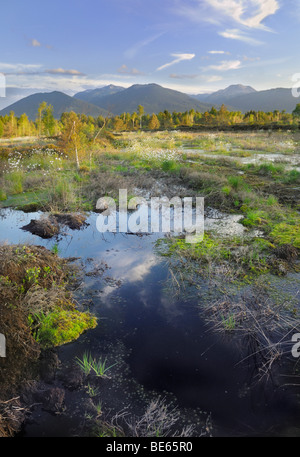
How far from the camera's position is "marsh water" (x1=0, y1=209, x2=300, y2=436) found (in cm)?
309

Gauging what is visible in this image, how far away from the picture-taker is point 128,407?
3.20 meters

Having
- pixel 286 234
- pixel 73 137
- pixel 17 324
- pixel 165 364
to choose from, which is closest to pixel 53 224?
pixel 17 324

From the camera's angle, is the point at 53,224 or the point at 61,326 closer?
the point at 61,326

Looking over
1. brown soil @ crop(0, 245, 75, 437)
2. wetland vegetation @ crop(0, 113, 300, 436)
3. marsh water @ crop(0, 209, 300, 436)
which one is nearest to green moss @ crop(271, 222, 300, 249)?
wetland vegetation @ crop(0, 113, 300, 436)

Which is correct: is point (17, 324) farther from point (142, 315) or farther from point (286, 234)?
point (286, 234)

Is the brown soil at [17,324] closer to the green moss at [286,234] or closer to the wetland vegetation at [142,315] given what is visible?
the wetland vegetation at [142,315]

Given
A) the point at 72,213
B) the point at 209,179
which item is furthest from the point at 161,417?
the point at 209,179

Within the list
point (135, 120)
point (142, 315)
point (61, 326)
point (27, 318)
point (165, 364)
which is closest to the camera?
point (165, 364)

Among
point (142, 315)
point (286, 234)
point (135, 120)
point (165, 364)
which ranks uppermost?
point (135, 120)

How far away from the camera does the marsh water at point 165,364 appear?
3.09 m

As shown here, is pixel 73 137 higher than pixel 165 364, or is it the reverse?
pixel 73 137

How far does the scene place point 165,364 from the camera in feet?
12.5
